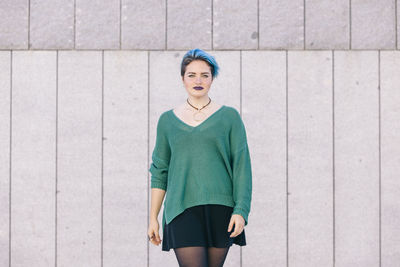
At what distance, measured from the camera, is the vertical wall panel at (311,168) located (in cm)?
368

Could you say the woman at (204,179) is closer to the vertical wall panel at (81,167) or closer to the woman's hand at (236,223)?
the woman's hand at (236,223)

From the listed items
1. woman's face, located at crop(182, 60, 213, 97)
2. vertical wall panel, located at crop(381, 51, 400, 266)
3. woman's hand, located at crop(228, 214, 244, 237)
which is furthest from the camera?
vertical wall panel, located at crop(381, 51, 400, 266)

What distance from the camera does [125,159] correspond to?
A: 12.1 ft

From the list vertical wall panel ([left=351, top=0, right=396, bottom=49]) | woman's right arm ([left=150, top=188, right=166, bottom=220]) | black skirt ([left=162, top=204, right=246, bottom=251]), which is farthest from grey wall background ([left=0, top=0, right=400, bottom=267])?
black skirt ([left=162, top=204, right=246, bottom=251])

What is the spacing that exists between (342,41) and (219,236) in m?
1.91

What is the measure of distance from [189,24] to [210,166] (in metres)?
1.55

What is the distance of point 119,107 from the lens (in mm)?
3715

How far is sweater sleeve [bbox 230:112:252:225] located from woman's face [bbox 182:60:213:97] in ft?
0.74

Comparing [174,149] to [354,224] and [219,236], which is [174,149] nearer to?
[219,236]

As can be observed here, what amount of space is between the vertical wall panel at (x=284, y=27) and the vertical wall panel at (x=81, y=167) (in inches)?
47.2

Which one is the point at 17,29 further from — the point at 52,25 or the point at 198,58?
the point at 198,58

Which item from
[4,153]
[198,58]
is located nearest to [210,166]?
[198,58]

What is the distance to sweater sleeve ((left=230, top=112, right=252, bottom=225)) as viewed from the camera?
8.05 ft

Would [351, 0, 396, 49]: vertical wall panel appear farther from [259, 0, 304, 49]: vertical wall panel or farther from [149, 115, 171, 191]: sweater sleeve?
[149, 115, 171, 191]: sweater sleeve
